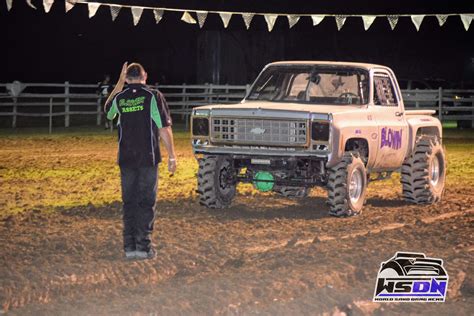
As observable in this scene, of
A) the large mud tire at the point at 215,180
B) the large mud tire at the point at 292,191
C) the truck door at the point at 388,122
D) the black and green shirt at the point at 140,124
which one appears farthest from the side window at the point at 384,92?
the black and green shirt at the point at 140,124

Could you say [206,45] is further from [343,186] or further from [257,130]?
[343,186]

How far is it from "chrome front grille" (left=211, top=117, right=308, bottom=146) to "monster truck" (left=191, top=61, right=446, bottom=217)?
0.04ft

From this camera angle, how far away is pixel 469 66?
51250 mm

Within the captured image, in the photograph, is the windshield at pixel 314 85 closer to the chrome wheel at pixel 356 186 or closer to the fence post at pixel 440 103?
the chrome wheel at pixel 356 186

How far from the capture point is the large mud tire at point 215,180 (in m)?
11.4

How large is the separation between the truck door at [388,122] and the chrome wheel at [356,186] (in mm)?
632

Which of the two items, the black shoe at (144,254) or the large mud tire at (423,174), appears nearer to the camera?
the black shoe at (144,254)

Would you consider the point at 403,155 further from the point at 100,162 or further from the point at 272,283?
the point at 100,162

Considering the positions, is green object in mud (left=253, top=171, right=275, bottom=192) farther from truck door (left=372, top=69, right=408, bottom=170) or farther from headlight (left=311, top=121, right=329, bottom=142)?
truck door (left=372, top=69, right=408, bottom=170)

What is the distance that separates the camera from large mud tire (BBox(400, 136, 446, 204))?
39.9ft

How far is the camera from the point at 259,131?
10922mm

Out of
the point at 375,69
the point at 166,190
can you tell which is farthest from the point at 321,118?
the point at 166,190

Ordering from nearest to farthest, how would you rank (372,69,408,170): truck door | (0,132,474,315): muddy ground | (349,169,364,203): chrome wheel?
(0,132,474,315): muddy ground < (349,169,364,203): chrome wheel < (372,69,408,170): truck door

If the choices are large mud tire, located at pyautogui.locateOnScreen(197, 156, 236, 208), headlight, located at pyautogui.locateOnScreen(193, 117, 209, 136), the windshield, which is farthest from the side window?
headlight, located at pyautogui.locateOnScreen(193, 117, 209, 136)
